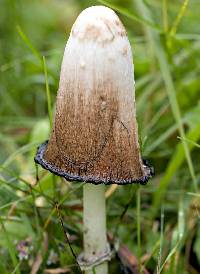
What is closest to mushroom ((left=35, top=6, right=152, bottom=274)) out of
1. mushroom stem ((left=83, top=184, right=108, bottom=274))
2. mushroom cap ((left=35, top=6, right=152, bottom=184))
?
mushroom cap ((left=35, top=6, right=152, bottom=184))

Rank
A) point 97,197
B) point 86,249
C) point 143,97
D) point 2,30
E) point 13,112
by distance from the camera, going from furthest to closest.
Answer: point 2,30 < point 13,112 < point 143,97 < point 86,249 < point 97,197

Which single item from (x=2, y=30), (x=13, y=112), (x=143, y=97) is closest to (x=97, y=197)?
(x=143, y=97)

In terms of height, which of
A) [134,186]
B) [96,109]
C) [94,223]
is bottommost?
[94,223]

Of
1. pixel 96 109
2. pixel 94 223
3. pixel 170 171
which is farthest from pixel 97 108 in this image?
pixel 170 171

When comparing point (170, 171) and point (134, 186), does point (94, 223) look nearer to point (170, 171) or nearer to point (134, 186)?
point (134, 186)

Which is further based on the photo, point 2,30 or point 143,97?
point 2,30

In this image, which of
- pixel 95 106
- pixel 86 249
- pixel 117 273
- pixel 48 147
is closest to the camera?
pixel 95 106

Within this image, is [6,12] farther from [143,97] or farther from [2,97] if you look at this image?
[143,97]
